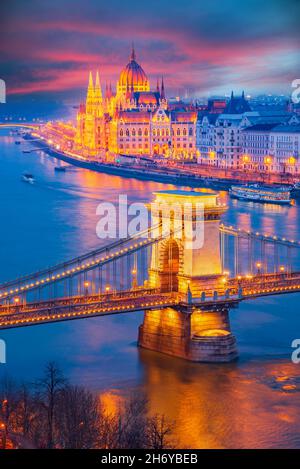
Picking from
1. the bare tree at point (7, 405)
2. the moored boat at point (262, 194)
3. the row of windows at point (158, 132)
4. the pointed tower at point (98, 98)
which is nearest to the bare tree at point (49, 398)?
the bare tree at point (7, 405)

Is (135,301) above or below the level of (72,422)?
above

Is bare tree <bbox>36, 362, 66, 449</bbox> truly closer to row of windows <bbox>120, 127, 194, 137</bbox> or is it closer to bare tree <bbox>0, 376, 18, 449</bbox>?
bare tree <bbox>0, 376, 18, 449</bbox>

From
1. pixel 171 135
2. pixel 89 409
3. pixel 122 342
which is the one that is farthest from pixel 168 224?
pixel 171 135

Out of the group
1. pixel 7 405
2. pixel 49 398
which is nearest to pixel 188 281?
pixel 49 398

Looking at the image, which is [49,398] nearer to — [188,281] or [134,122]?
[188,281]

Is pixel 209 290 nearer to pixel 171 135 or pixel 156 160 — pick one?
pixel 156 160

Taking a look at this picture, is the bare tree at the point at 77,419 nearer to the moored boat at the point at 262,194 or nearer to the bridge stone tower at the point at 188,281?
the bridge stone tower at the point at 188,281

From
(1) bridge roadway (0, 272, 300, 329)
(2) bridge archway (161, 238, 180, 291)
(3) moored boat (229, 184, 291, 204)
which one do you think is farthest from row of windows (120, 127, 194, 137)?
(2) bridge archway (161, 238, 180, 291)
